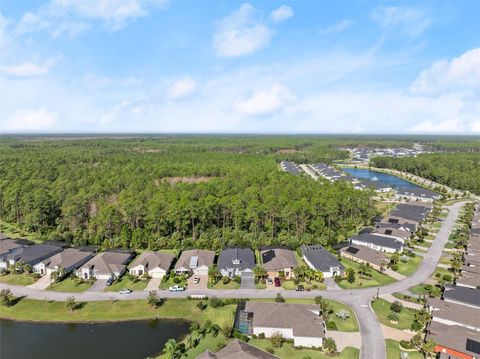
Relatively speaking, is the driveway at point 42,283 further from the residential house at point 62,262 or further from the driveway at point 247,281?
the driveway at point 247,281

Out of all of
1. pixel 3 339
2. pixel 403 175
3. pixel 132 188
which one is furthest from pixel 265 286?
pixel 403 175

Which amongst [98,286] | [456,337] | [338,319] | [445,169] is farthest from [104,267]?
[445,169]

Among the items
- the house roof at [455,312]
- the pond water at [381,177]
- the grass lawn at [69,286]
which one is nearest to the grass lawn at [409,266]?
the house roof at [455,312]

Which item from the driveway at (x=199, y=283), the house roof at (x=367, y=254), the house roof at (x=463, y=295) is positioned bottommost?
the driveway at (x=199, y=283)

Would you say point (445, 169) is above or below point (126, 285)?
above

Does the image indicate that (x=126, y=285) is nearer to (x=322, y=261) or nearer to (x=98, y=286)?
(x=98, y=286)

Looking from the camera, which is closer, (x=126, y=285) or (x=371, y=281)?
(x=126, y=285)

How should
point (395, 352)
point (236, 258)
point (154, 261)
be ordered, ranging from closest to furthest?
point (395, 352)
point (154, 261)
point (236, 258)
